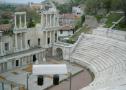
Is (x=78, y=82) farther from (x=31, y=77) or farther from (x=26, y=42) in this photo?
(x=26, y=42)

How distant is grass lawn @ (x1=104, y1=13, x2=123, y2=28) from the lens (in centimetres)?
3892

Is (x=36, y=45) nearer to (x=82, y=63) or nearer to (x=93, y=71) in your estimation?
→ (x=82, y=63)

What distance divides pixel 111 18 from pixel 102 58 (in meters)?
12.7

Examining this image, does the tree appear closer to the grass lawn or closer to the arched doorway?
the grass lawn

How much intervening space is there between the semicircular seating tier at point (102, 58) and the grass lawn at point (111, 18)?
4.71 m

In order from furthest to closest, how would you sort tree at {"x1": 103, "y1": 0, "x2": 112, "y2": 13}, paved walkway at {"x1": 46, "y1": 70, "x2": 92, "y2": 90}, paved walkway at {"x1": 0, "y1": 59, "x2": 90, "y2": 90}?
1. tree at {"x1": 103, "y1": 0, "x2": 112, "y2": 13}
2. paved walkway at {"x1": 46, "y1": 70, "x2": 92, "y2": 90}
3. paved walkway at {"x1": 0, "y1": 59, "x2": 90, "y2": 90}

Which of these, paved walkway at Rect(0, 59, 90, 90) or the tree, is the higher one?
the tree

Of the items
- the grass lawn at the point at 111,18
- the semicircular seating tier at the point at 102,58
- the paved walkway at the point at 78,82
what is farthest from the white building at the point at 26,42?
the grass lawn at the point at 111,18

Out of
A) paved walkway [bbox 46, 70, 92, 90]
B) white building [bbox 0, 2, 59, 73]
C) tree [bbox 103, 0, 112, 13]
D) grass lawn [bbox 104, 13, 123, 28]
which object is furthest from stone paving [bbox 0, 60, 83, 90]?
tree [bbox 103, 0, 112, 13]

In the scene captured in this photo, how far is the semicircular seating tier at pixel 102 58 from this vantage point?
930 inches

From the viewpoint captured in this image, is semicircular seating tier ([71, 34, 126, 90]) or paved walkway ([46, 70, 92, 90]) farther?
paved walkway ([46, 70, 92, 90])

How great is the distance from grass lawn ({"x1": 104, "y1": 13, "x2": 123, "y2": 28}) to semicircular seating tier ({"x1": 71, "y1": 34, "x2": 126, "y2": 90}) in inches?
185

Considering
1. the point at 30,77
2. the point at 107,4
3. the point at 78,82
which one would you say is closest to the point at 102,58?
the point at 78,82

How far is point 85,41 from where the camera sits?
35406 mm
